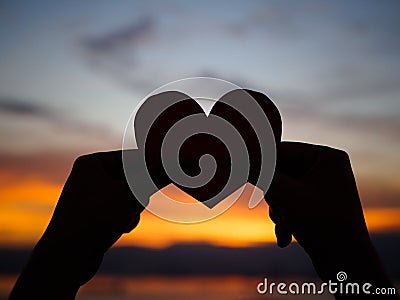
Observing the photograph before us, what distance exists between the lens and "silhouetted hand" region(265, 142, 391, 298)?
1239mm

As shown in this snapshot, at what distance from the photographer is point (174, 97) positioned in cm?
124

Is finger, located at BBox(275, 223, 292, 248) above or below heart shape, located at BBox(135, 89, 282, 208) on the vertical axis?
below

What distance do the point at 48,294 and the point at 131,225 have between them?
252 millimetres

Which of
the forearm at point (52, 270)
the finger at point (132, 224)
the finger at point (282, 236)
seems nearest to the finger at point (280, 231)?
the finger at point (282, 236)

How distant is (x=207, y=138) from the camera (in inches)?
49.2

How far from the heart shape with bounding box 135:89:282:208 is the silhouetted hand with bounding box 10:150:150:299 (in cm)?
9

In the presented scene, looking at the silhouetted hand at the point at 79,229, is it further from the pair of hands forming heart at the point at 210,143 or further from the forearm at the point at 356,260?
the forearm at the point at 356,260

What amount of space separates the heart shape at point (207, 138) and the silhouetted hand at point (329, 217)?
0.28ft

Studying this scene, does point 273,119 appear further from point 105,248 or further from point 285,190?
point 105,248

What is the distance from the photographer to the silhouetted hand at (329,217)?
1.24 m

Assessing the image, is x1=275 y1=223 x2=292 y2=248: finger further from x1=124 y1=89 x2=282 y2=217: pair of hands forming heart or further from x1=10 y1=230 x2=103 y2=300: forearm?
x1=10 y1=230 x2=103 y2=300: forearm

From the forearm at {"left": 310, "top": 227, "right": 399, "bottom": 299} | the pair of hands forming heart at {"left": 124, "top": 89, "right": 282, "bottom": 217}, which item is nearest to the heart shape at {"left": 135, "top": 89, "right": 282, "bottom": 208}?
the pair of hands forming heart at {"left": 124, "top": 89, "right": 282, "bottom": 217}

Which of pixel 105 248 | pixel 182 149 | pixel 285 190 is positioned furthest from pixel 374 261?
pixel 105 248

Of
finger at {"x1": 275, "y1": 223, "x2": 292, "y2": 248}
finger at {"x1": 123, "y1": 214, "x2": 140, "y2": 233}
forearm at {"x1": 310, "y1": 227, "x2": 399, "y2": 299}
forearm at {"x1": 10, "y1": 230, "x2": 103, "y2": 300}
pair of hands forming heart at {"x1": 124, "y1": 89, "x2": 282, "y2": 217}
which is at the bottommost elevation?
forearm at {"x1": 10, "y1": 230, "x2": 103, "y2": 300}
